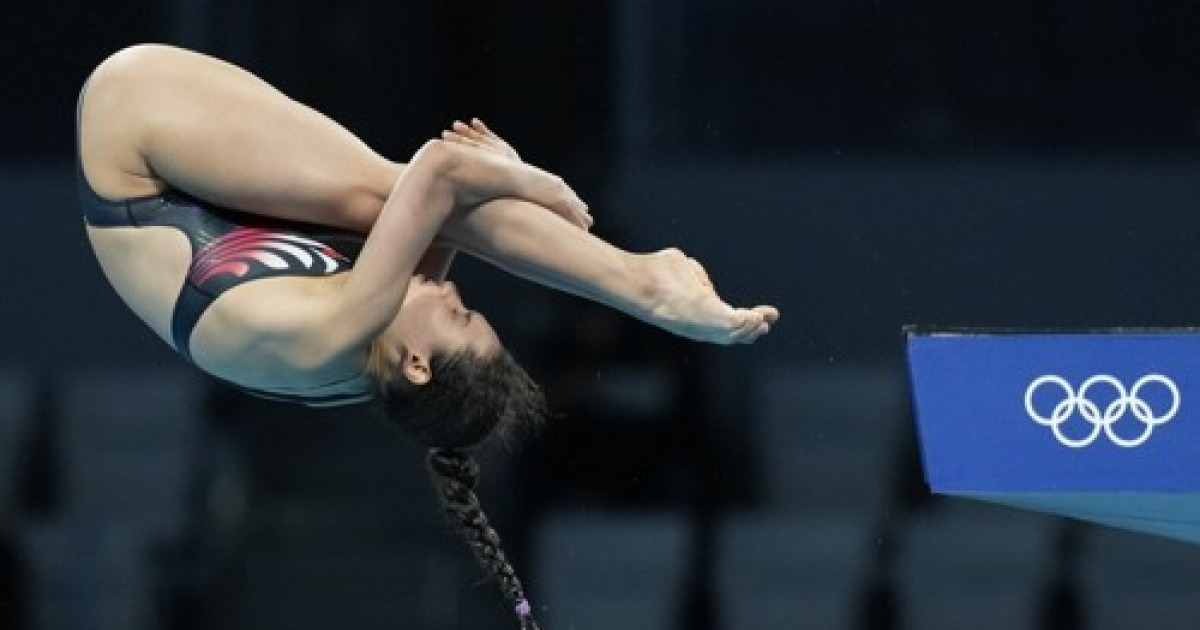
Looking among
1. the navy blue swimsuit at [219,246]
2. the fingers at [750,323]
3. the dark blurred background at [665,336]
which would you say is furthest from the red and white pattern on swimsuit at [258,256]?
the dark blurred background at [665,336]

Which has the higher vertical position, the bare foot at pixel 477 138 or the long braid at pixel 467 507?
the bare foot at pixel 477 138

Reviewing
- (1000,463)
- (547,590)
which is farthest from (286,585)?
(1000,463)

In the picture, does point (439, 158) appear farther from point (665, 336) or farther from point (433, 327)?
point (665, 336)

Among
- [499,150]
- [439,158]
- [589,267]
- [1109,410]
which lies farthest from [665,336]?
[439,158]

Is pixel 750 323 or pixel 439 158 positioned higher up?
pixel 439 158

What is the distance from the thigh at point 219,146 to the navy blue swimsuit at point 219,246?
0.03 m

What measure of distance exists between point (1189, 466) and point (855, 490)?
3.74 ft

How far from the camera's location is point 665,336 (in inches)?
198

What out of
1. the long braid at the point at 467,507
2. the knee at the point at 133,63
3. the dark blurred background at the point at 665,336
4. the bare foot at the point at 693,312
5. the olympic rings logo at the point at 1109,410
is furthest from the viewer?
the dark blurred background at the point at 665,336

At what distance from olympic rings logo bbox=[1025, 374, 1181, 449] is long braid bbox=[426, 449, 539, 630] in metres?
1.01

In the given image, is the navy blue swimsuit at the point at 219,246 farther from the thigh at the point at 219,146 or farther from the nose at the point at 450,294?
the nose at the point at 450,294

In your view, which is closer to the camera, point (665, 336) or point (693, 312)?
point (693, 312)

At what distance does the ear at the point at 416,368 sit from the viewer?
320 cm

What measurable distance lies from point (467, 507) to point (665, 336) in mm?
1570
